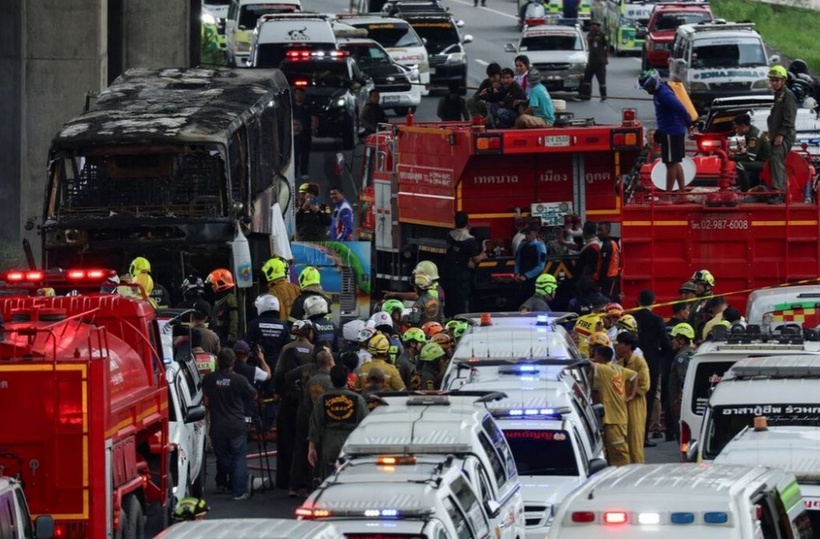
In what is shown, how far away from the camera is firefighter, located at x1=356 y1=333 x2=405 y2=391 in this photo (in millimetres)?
19150

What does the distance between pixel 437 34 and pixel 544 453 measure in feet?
113

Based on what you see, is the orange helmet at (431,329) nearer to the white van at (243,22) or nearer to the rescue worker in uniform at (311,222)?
the rescue worker in uniform at (311,222)

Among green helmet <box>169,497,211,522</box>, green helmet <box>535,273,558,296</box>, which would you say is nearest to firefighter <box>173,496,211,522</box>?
green helmet <box>169,497,211,522</box>

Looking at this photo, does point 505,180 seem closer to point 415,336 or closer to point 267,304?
point 267,304

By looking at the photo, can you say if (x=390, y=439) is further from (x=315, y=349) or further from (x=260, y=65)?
(x=260, y=65)

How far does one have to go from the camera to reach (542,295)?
24031mm

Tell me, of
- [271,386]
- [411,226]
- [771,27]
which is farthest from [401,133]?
[771,27]

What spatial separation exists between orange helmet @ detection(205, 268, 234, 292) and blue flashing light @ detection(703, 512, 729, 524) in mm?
12465

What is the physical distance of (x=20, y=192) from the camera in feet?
110

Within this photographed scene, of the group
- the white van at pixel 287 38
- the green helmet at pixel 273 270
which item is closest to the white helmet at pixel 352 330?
the green helmet at pixel 273 270

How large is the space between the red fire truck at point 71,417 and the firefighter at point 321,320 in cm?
514

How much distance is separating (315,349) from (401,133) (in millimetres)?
8868

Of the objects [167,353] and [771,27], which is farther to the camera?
[771,27]

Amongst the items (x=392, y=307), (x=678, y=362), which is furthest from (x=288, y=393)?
(x=678, y=362)
